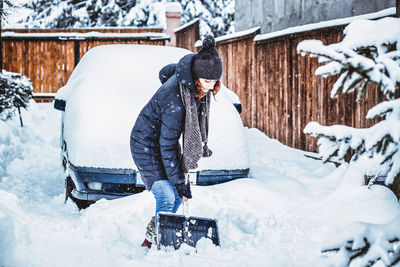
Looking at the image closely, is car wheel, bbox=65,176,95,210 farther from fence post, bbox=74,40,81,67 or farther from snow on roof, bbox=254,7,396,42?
fence post, bbox=74,40,81,67

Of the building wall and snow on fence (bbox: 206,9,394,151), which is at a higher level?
the building wall

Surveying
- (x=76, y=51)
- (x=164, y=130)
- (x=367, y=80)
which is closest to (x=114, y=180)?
(x=164, y=130)

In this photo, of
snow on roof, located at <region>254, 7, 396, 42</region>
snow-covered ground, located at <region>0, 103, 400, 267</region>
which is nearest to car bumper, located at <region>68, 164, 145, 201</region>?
snow-covered ground, located at <region>0, 103, 400, 267</region>

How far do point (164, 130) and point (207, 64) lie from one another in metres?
0.52

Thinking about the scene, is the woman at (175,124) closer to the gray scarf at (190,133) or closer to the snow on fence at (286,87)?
the gray scarf at (190,133)

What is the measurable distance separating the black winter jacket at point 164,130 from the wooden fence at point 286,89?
10.7ft

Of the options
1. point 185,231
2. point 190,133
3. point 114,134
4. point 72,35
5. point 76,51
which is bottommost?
point 185,231

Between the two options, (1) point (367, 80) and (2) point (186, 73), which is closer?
(1) point (367, 80)

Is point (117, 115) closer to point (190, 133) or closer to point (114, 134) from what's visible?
point (114, 134)

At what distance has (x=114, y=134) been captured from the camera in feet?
12.4

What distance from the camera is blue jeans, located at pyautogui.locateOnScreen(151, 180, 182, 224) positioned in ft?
9.51

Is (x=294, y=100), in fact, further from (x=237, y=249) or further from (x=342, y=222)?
(x=237, y=249)

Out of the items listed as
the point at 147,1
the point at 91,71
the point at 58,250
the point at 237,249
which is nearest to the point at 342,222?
the point at 237,249

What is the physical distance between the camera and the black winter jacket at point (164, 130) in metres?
2.63
